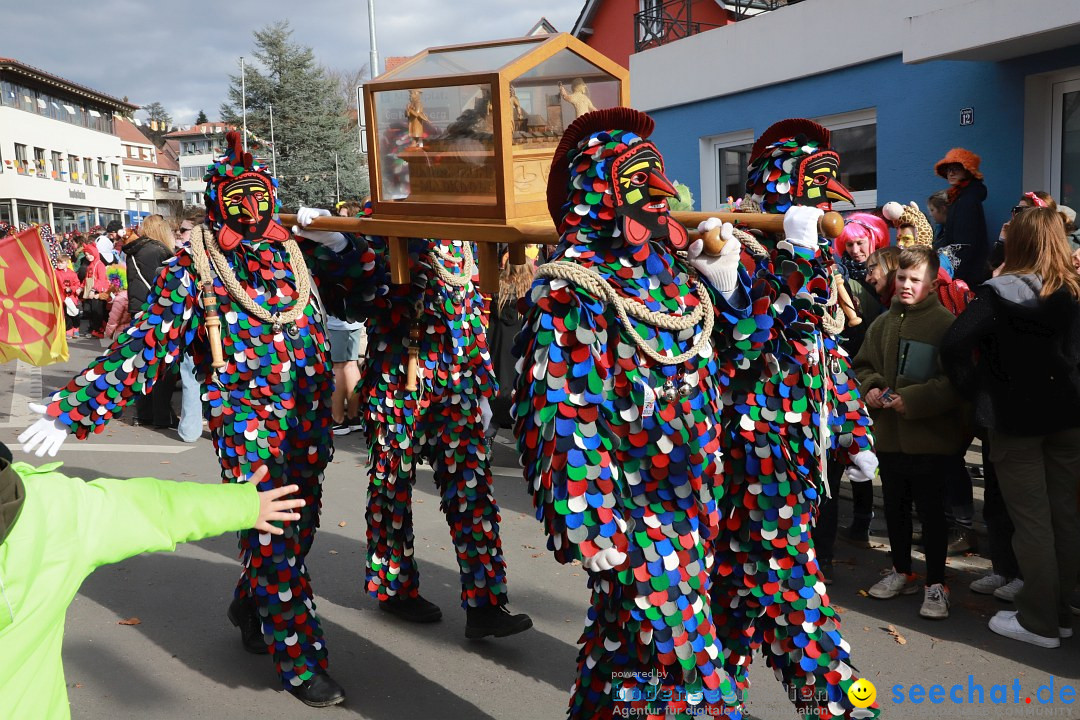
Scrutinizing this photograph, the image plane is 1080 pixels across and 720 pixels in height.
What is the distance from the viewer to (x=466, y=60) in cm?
347

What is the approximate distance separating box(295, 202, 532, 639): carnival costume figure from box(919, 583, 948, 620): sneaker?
184 cm

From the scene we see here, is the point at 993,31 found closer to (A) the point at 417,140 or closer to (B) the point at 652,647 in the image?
(A) the point at 417,140

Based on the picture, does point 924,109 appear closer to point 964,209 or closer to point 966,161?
point 966,161

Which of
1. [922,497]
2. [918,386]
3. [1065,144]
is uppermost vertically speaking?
[1065,144]

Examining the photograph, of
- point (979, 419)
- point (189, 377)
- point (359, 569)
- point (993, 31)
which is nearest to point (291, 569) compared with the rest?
point (359, 569)

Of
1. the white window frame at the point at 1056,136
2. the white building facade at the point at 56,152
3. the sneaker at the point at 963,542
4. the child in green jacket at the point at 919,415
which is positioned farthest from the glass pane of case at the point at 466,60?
the white building facade at the point at 56,152

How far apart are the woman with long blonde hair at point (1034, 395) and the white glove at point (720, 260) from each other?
5.51 ft

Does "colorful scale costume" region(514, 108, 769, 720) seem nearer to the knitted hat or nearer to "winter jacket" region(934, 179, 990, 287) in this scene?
"winter jacket" region(934, 179, 990, 287)

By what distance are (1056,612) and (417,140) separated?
10.8 ft

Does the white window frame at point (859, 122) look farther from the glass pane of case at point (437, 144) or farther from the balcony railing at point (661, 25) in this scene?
the glass pane of case at point (437, 144)

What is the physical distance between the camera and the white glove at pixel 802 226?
9.48ft

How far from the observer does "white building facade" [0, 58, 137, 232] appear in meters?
42.1

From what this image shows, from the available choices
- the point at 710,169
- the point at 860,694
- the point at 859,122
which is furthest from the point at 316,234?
the point at 710,169

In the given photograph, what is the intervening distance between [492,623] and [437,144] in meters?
2.13
